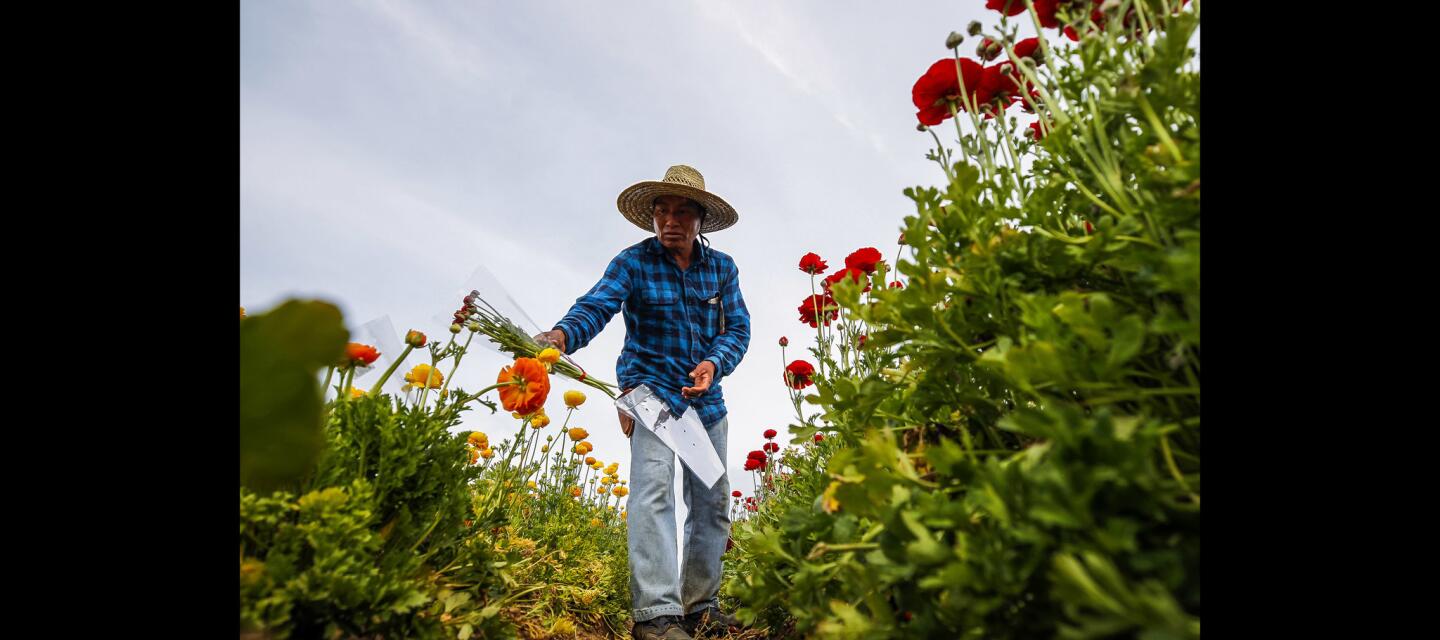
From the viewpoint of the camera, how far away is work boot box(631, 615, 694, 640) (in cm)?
247

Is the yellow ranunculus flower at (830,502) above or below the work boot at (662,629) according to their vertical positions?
above

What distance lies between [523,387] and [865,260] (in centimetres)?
121

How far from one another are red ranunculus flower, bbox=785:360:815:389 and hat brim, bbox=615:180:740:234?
84 cm

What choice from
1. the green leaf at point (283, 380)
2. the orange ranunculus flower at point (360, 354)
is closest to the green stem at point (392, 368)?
the orange ranunculus flower at point (360, 354)

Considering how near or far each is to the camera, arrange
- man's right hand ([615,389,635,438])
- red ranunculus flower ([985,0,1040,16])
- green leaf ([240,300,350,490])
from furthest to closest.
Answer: man's right hand ([615,389,635,438]) < red ranunculus flower ([985,0,1040,16]) < green leaf ([240,300,350,490])

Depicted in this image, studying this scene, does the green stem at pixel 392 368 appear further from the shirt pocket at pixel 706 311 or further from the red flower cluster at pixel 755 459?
the red flower cluster at pixel 755 459

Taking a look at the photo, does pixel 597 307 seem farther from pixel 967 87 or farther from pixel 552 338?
pixel 967 87

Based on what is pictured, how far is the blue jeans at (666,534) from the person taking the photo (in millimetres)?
2549

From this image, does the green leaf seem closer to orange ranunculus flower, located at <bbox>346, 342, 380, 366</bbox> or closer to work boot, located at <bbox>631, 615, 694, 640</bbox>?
orange ranunculus flower, located at <bbox>346, 342, 380, 366</bbox>

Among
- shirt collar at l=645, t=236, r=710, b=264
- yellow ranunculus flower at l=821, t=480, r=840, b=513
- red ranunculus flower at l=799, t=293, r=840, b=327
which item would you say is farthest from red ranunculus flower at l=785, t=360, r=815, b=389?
yellow ranunculus flower at l=821, t=480, r=840, b=513

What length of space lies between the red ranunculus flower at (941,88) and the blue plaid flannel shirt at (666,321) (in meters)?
1.64
